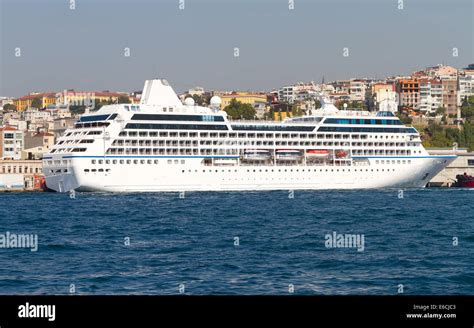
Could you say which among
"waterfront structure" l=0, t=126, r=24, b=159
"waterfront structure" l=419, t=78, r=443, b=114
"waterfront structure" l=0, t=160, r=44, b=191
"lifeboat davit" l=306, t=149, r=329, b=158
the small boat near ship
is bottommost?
the small boat near ship

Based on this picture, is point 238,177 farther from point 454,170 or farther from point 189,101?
point 454,170

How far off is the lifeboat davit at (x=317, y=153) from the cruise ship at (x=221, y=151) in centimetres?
7

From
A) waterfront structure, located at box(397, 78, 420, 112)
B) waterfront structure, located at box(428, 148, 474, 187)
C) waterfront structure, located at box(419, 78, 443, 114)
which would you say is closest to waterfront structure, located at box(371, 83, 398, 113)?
waterfront structure, located at box(397, 78, 420, 112)

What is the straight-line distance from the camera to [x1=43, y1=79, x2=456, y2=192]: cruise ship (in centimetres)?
5809

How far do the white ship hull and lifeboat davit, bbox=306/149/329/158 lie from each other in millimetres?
996

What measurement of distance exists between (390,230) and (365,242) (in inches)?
180

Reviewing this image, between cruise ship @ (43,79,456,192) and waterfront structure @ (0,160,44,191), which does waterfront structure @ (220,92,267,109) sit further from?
cruise ship @ (43,79,456,192)

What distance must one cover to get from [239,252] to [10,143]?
71.8 m

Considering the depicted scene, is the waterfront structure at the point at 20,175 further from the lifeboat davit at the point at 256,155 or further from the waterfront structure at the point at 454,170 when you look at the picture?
the waterfront structure at the point at 454,170

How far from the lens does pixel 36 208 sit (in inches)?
1705

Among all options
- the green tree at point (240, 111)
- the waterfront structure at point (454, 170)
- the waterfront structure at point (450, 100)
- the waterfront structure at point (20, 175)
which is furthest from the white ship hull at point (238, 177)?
the waterfront structure at point (450, 100)

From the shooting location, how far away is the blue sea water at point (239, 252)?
14602 millimetres

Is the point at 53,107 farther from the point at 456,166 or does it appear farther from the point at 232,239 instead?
the point at 232,239
